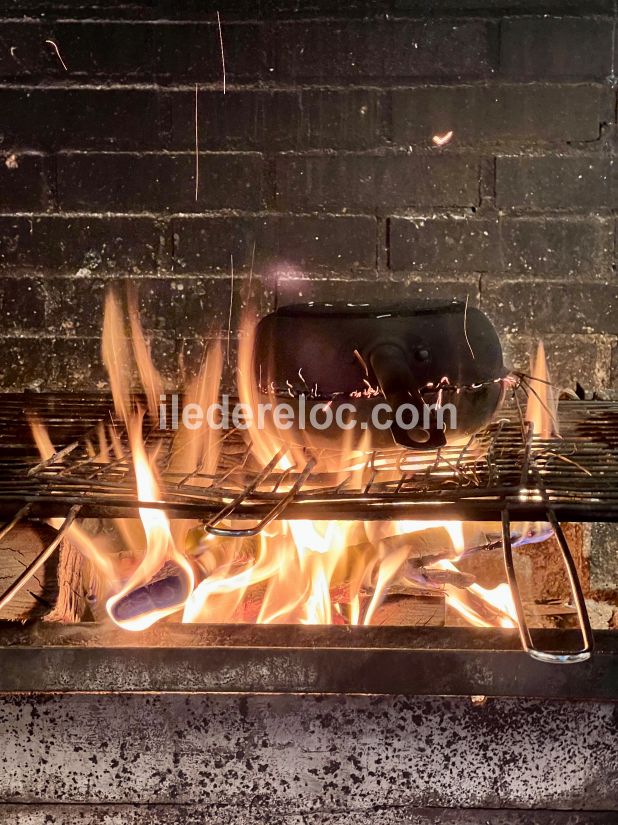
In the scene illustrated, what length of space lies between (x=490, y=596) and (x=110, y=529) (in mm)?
867

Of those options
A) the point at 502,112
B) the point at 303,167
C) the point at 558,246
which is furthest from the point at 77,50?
the point at 558,246

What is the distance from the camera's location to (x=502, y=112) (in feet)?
7.08

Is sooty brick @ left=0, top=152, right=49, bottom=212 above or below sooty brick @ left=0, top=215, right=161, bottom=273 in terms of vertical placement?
above

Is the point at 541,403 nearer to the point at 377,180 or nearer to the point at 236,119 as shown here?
the point at 377,180

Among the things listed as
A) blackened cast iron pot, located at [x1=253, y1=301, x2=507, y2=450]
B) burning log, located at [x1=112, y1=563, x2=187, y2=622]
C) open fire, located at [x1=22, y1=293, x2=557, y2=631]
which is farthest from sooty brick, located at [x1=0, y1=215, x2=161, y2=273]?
burning log, located at [x1=112, y1=563, x2=187, y2=622]

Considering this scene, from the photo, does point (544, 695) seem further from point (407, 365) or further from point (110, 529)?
point (110, 529)

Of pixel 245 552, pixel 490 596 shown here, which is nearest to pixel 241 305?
pixel 245 552

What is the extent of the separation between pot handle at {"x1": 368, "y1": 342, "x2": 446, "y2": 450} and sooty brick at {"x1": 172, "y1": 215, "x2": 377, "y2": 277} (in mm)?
826

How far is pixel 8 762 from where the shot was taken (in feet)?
4.36

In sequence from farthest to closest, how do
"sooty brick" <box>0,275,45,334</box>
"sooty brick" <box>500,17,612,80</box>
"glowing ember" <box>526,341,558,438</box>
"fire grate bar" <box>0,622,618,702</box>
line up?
1. "sooty brick" <box>0,275,45,334</box>
2. "sooty brick" <box>500,17,612,80</box>
3. "glowing ember" <box>526,341,558,438</box>
4. "fire grate bar" <box>0,622,618,702</box>

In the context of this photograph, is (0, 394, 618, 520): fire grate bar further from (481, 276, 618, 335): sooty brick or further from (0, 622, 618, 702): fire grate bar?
(481, 276, 618, 335): sooty brick

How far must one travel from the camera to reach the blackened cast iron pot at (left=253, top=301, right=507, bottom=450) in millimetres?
1446

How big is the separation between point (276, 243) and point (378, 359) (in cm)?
89

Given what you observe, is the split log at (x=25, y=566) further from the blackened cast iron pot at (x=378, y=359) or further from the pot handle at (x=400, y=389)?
the pot handle at (x=400, y=389)
